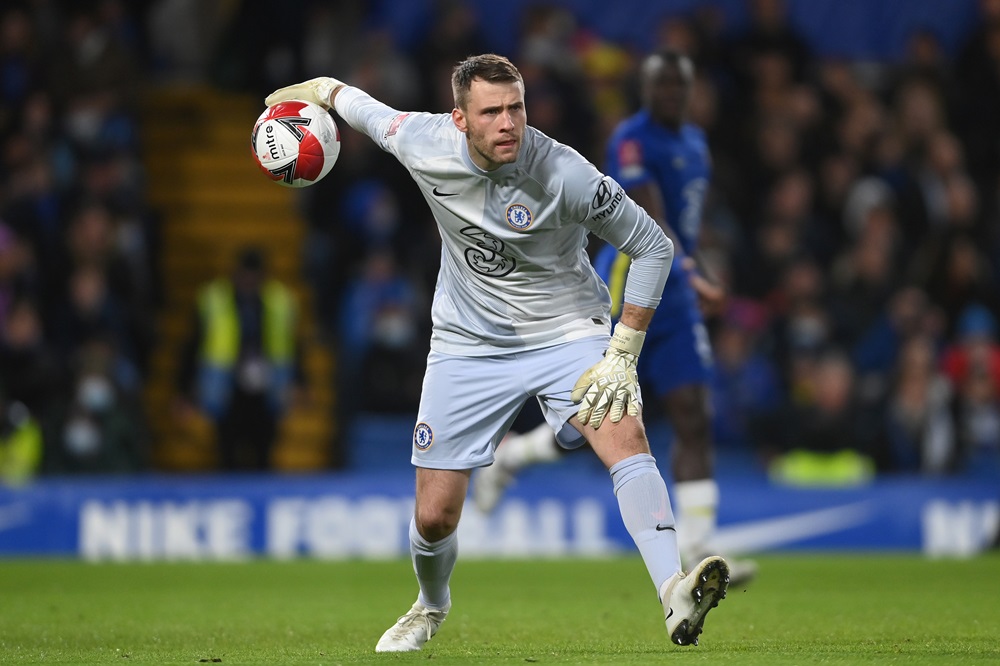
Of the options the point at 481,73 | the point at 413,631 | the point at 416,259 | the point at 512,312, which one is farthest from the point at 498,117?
the point at 416,259

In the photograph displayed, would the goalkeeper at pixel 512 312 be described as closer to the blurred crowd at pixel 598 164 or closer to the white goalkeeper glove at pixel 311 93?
the white goalkeeper glove at pixel 311 93

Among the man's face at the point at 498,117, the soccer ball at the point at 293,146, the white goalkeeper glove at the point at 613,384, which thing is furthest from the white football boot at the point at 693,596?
the soccer ball at the point at 293,146

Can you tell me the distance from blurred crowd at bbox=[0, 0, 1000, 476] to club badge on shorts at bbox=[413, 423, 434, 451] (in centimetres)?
765

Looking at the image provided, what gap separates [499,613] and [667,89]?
276cm

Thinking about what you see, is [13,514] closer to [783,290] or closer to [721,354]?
[721,354]

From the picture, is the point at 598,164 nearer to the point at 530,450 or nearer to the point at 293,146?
the point at 530,450

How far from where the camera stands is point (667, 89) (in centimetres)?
811

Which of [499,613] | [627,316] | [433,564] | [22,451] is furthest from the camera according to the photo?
[22,451]

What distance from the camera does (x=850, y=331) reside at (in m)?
14.2

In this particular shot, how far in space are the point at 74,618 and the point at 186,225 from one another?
9403 millimetres

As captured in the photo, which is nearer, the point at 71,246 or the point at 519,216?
the point at 519,216

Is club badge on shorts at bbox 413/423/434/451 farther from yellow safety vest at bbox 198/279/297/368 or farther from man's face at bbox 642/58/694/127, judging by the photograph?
yellow safety vest at bbox 198/279/297/368

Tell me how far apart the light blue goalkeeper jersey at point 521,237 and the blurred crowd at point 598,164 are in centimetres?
764

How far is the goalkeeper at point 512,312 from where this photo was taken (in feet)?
17.9
